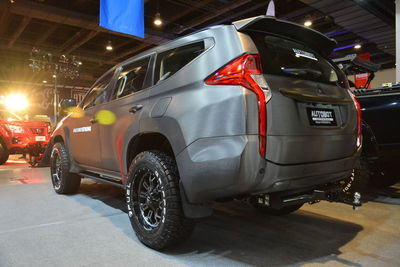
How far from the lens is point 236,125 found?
1764mm

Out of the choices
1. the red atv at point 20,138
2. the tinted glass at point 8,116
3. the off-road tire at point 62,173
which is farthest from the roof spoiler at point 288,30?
the tinted glass at point 8,116

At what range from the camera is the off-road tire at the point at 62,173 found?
4074 mm

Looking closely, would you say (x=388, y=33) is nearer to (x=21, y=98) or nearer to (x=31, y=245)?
(x=31, y=245)

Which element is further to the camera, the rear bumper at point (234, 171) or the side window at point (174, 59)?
the side window at point (174, 59)

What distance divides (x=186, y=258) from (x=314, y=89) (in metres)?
1.49

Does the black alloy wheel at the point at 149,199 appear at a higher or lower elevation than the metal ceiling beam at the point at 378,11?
lower

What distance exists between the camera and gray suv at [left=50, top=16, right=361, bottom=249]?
1.77m

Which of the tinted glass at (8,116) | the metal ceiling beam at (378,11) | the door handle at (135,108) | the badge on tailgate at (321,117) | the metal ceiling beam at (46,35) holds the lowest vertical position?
the badge on tailgate at (321,117)

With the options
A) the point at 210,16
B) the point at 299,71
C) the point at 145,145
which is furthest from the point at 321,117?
the point at 210,16

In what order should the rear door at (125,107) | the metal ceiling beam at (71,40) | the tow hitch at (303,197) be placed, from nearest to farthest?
the tow hitch at (303,197), the rear door at (125,107), the metal ceiling beam at (71,40)

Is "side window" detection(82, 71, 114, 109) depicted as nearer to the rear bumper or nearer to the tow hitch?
the rear bumper

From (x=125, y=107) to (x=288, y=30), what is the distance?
5.14 ft

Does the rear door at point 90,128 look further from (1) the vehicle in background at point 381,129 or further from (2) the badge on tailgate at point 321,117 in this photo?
(1) the vehicle in background at point 381,129

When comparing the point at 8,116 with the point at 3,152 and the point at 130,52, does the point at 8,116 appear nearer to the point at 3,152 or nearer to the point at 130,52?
the point at 3,152
